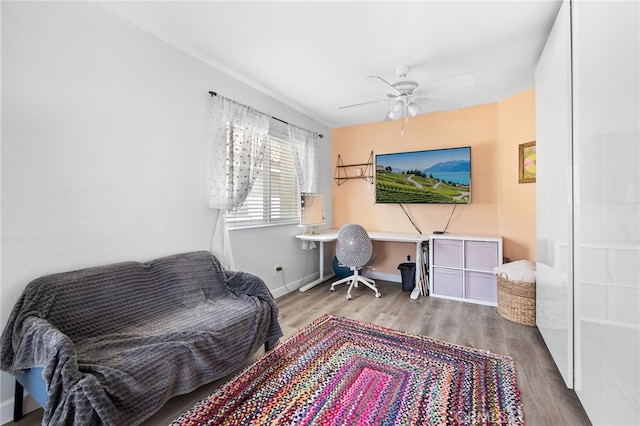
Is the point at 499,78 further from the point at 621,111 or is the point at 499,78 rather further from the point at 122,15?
the point at 122,15

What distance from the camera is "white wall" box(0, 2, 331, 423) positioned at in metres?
1.60

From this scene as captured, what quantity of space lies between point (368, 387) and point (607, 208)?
5.23ft

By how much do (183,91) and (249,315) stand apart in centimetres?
196

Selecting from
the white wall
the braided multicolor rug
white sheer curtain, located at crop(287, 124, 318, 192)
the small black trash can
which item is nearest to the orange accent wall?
the small black trash can

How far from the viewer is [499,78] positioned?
3.00m

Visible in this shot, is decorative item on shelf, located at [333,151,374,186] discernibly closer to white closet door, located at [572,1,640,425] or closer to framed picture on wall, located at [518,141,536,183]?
framed picture on wall, located at [518,141,536,183]

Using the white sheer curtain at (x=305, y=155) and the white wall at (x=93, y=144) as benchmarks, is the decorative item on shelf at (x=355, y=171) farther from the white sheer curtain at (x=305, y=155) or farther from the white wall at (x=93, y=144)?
the white wall at (x=93, y=144)

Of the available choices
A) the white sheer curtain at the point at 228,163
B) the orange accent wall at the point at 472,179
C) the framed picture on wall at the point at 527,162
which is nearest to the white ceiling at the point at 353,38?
the white sheer curtain at the point at 228,163

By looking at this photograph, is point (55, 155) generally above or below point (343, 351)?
above

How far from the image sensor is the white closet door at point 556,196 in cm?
171

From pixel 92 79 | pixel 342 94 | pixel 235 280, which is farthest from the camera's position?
pixel 342 94

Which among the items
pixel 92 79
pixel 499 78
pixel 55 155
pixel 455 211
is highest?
pixel 499 78

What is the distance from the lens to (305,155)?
4102 millimetres

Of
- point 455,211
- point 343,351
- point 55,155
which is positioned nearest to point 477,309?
point 455,211
